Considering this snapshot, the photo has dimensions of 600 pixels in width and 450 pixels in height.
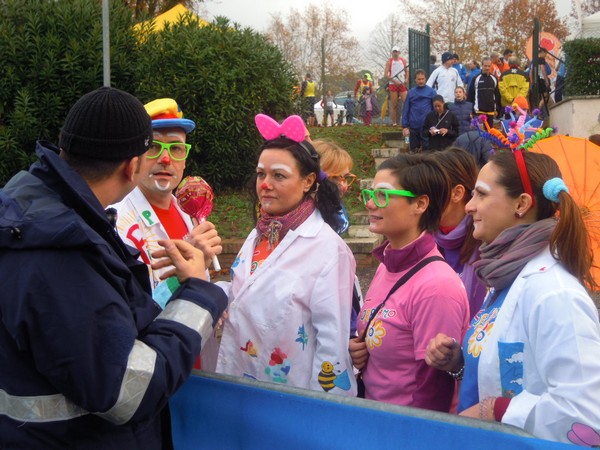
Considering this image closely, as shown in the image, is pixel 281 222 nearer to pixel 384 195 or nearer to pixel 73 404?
pixel 384 195

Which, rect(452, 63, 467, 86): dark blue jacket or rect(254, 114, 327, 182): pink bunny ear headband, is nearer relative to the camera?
rect(254, 114, 327, 182): pink bunny ear headband

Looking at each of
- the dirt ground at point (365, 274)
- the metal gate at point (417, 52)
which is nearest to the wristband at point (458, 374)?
the dirt ground at point (365, 274)

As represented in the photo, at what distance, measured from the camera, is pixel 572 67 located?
1631 cm

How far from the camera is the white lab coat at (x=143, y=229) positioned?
10.6ft

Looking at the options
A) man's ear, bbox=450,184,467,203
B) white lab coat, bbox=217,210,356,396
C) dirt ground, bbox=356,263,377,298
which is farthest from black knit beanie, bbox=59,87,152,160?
dirt ground, bbox=356,263,377,298

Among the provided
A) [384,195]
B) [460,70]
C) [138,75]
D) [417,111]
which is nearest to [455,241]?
[384,195]

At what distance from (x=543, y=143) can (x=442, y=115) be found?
1056 cm

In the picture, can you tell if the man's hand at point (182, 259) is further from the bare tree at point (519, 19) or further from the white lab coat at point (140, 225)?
the bare tree at point (519, 19)

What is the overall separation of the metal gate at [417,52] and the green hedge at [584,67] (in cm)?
360

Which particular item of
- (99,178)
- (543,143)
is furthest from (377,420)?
(543,143)

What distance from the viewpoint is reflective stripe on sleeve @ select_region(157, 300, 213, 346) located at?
2.00 metres

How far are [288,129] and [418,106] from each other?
11.1 m

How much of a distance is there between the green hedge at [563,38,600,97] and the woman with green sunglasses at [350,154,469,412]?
14.4 meters

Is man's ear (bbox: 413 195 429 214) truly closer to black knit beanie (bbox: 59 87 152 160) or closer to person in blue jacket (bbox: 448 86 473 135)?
black knit beanie (bbox: 59 87 152 160)
